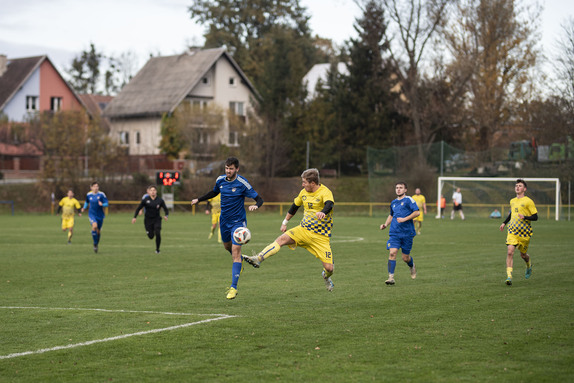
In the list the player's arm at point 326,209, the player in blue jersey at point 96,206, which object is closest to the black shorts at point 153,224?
the player in blue jersey at point 96,206

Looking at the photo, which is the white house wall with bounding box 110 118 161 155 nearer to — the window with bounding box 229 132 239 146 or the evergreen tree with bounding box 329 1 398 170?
the window with bounding box 229 132 239 146

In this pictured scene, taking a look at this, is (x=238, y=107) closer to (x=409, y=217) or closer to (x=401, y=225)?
(x=401, y=225)

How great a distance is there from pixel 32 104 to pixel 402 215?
62938 millimetres

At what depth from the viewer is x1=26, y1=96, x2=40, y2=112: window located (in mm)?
70562

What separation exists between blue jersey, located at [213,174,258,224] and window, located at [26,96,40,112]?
62846mm

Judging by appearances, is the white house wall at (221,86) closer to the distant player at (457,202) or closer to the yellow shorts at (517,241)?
the distant player at (457,202)

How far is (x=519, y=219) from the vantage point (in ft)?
48.2

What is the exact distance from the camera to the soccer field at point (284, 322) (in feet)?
24.2

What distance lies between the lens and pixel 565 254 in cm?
2172

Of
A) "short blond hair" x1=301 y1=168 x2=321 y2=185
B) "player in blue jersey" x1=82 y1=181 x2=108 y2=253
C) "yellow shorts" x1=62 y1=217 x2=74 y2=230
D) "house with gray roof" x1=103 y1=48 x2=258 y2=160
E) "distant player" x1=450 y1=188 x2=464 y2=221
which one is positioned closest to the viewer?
"short blond hair" x1=301 y1=168 x2=321 y2=185

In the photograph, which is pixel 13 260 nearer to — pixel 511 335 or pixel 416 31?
pixel 511 335

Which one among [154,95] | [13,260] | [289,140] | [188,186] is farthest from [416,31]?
[13,260]

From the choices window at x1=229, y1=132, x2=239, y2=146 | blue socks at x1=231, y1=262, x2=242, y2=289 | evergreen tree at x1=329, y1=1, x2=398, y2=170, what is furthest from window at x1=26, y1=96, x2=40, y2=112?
blue socks at x1=231, y1=262, x2=242, y2=289

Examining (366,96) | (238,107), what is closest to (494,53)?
(366,96)
